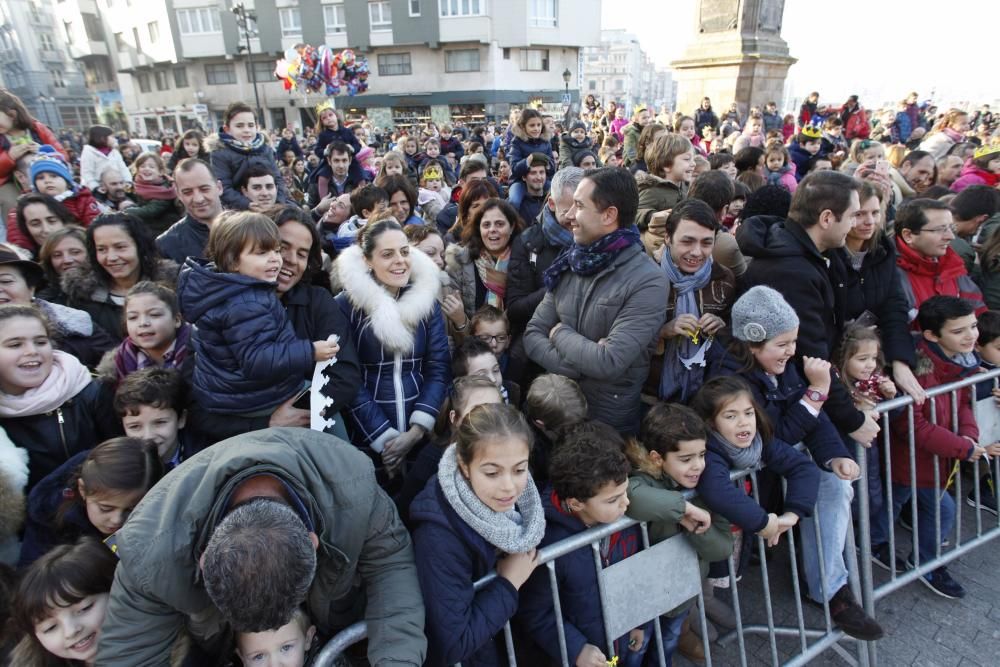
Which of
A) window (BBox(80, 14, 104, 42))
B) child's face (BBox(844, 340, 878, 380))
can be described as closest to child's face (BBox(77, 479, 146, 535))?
child's face (BBox(844, 340, 878, 380))

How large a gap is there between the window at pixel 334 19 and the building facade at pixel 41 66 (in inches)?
1158

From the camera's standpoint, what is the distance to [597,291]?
2764 millimetres

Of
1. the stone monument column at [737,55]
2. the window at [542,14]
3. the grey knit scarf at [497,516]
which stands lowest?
the grey knit scarf at [497,516]

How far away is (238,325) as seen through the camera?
2.34 metres

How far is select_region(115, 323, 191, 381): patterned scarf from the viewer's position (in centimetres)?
278

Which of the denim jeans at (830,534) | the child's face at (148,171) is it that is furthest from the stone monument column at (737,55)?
the child's face at (148,171)

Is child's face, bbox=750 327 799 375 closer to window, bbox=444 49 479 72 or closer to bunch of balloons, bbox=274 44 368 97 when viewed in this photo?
bunch of balloons, bbox=274 44 368 97

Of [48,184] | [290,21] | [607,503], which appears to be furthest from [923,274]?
[290,21]

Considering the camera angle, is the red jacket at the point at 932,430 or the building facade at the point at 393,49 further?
the building facade at the point at 393,49

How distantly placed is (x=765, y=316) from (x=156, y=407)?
307 centimetres

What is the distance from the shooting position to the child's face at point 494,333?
3.51 m

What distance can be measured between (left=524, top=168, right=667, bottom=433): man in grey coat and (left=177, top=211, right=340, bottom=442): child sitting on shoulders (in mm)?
1328

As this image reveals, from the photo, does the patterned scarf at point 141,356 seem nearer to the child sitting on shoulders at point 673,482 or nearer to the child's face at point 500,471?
the child's face at point 500,471

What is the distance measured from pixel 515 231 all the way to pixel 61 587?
321cm
